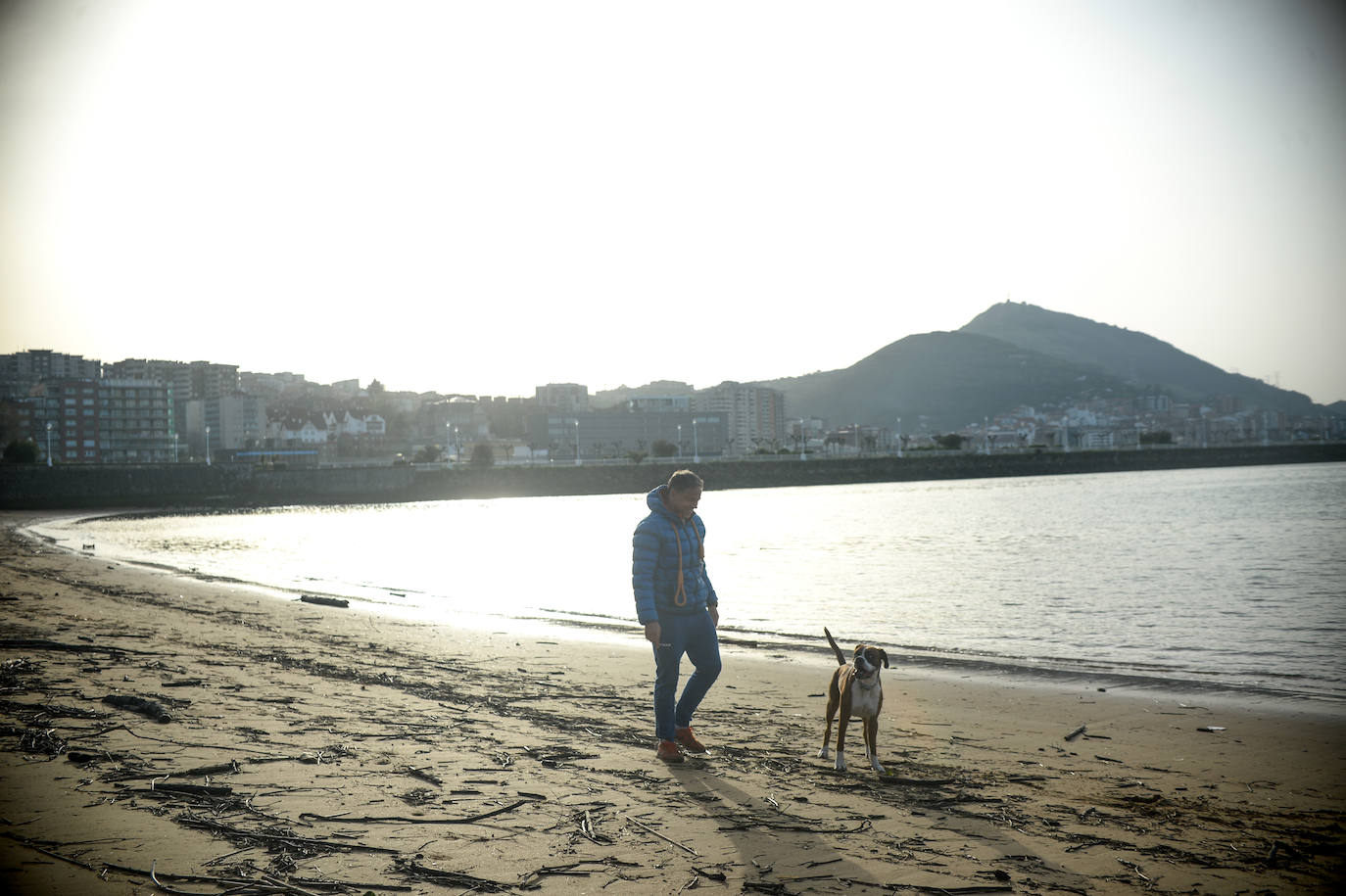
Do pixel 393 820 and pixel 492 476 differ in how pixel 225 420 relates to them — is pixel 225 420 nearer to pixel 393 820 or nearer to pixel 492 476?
pixel 492 476

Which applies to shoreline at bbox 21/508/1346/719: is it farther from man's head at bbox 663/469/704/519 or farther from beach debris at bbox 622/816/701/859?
beach debris at bbox 622/816/701/859

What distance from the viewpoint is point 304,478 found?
8500 centimetres

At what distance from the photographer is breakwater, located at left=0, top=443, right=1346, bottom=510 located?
71.5 meters

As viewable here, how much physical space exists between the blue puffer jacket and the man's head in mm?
44

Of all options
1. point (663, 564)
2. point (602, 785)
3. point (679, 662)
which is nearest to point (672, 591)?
point (663, 564)

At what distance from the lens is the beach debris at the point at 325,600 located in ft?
53.9

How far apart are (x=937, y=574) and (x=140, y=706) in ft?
68.2

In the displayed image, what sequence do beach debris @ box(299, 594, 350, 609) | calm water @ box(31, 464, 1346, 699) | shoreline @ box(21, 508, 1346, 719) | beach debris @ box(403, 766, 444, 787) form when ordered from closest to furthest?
beach debris @ box(403, 766, 444, 787), shoreline @ box(21, 508, 1346, 719), calm water @ box(31, 464, 1346, 699), beach debris @ box(299, 594, 350, 609)

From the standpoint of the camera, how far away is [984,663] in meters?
11.7

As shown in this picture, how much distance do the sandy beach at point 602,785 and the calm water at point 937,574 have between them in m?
4.31

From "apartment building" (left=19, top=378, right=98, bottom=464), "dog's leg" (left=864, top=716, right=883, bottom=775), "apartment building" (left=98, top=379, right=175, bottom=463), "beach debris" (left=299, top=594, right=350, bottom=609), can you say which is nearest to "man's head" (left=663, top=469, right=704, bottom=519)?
"dog's leg" (left=864, top=716, right=883, bottom=775)

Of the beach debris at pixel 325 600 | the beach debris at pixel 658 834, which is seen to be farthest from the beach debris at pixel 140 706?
the beach debris at pixel 325 600

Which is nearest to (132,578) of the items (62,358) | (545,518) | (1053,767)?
(1053,767)

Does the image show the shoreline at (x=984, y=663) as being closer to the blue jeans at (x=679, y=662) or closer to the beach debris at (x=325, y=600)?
the beach debris at (x=325, y=600)
